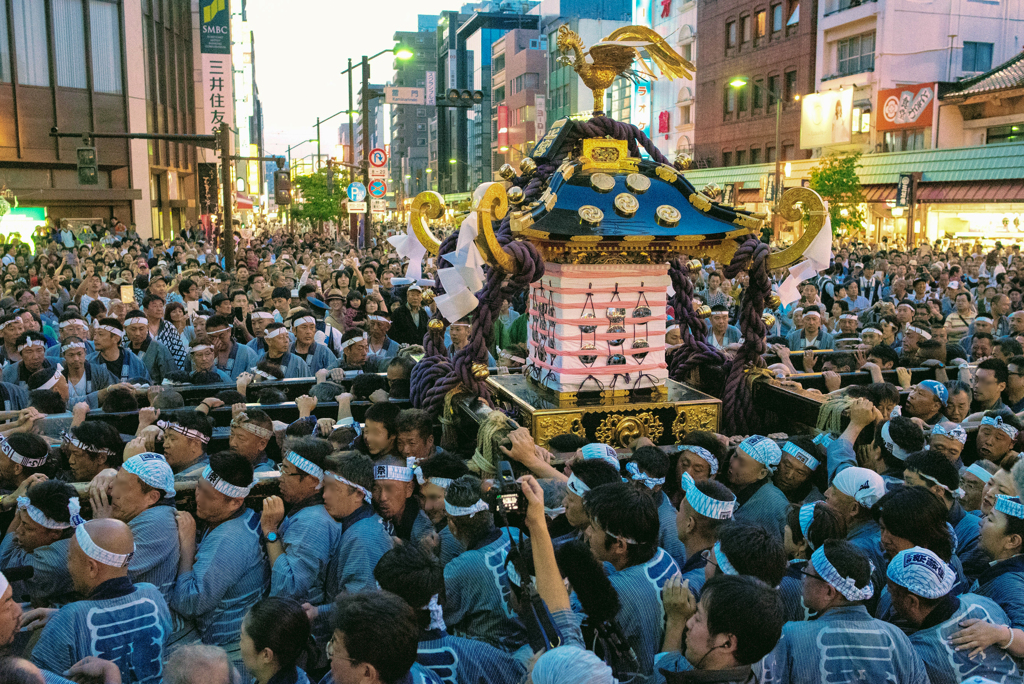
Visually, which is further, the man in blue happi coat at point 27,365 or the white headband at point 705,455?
the man in blue happi coat at point 27,365

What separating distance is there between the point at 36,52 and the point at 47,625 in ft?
100

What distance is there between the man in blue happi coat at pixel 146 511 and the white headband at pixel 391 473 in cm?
107

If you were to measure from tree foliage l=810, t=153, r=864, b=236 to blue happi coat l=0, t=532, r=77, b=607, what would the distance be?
99.8ft

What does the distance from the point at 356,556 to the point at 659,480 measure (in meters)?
1.71

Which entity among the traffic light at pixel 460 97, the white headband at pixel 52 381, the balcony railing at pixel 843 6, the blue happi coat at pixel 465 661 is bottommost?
the blue happi coat at pixel 465 661

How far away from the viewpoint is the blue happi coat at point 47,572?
13.2 ft

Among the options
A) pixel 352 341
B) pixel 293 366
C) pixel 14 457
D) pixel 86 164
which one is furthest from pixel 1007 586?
pixel 86 164

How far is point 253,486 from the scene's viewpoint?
4621 mm

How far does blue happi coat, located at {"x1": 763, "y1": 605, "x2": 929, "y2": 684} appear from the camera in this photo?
320 centimetres

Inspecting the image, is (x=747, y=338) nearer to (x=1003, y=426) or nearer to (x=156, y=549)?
(x=1003, y=426)

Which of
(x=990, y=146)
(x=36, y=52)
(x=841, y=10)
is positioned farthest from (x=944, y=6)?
(x=36, y=52)

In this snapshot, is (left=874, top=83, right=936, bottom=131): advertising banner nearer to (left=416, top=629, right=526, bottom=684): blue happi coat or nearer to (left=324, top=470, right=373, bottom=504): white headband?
(left=324, top=470, right=373, bottom=504): white headband

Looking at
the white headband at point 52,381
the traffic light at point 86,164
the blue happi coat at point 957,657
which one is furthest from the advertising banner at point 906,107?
the blue happi coat at point 957,657

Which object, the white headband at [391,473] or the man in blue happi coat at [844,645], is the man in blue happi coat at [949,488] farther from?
the white headband at [391,473]
